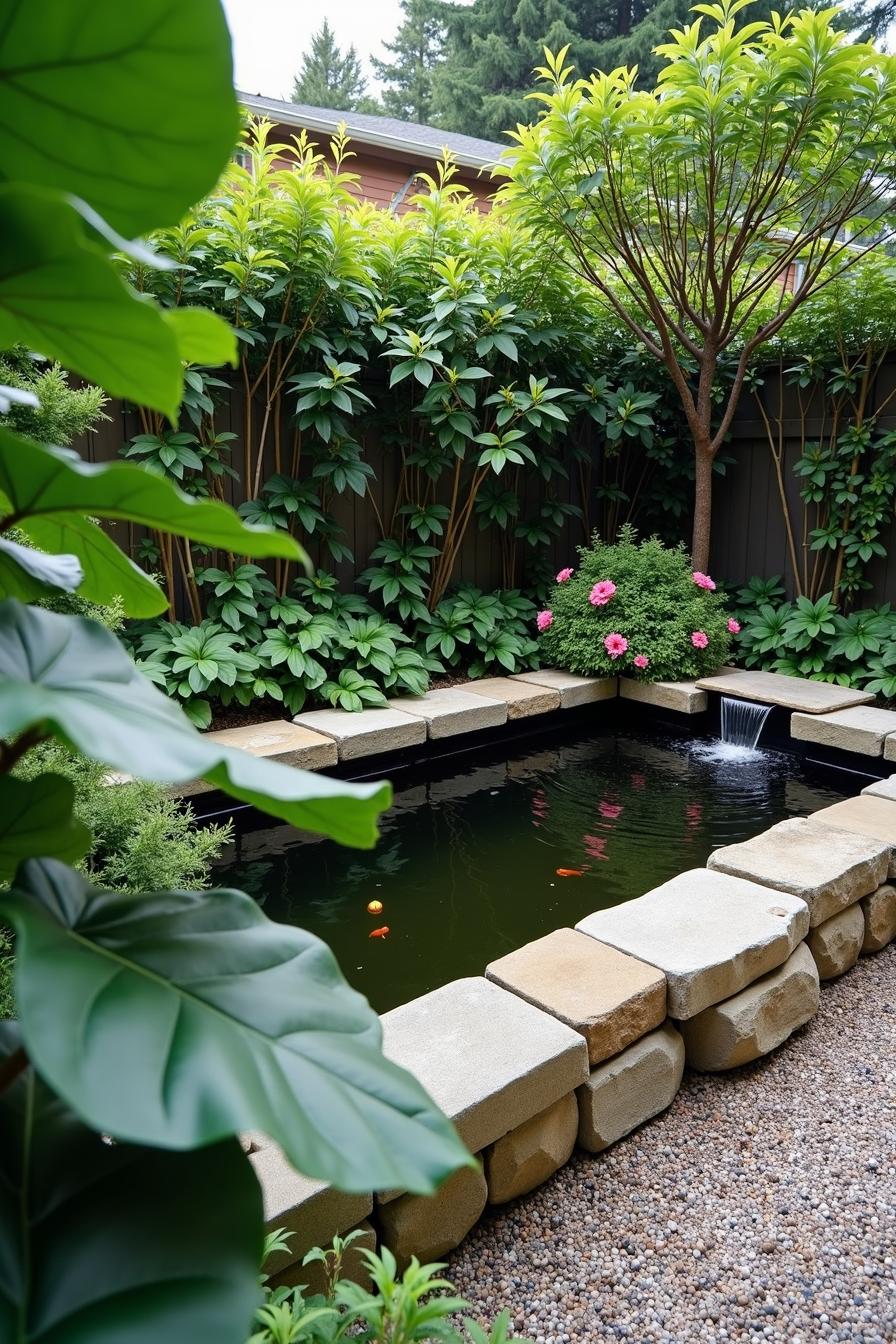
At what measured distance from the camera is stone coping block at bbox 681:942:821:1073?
6.77ft

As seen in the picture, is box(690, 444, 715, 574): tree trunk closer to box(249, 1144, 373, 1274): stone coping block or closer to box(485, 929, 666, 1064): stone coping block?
box(485, 929, 666, 1064): stone coping block

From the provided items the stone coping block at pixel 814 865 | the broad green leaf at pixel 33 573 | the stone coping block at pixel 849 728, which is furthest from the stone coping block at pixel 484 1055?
the stone coping block at pixel 849 728

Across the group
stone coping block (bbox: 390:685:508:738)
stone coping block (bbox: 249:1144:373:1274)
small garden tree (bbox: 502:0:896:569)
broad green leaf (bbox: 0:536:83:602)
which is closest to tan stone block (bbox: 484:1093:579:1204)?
stone coping block (bbox: 249:1144:373:1274)

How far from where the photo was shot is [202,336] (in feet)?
1.82

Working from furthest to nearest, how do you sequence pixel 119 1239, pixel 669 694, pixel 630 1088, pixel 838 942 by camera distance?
pixel 669 694
pixel 838 942
pixel 630 1088
pixel 119 1239

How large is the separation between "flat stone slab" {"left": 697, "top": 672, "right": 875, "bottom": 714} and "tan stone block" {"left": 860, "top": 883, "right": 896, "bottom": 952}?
5.80 ft

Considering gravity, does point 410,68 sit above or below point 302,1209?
above

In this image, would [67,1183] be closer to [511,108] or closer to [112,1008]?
[112,1008]

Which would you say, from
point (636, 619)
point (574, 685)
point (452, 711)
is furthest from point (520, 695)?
point (636, 619)

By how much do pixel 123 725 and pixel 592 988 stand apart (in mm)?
1695

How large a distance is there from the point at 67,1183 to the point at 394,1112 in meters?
0.17

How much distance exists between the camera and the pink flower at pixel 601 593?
199 inches

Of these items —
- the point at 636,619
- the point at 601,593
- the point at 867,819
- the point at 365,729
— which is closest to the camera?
the point at 867,819

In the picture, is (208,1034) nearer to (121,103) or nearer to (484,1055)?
(121,103)
